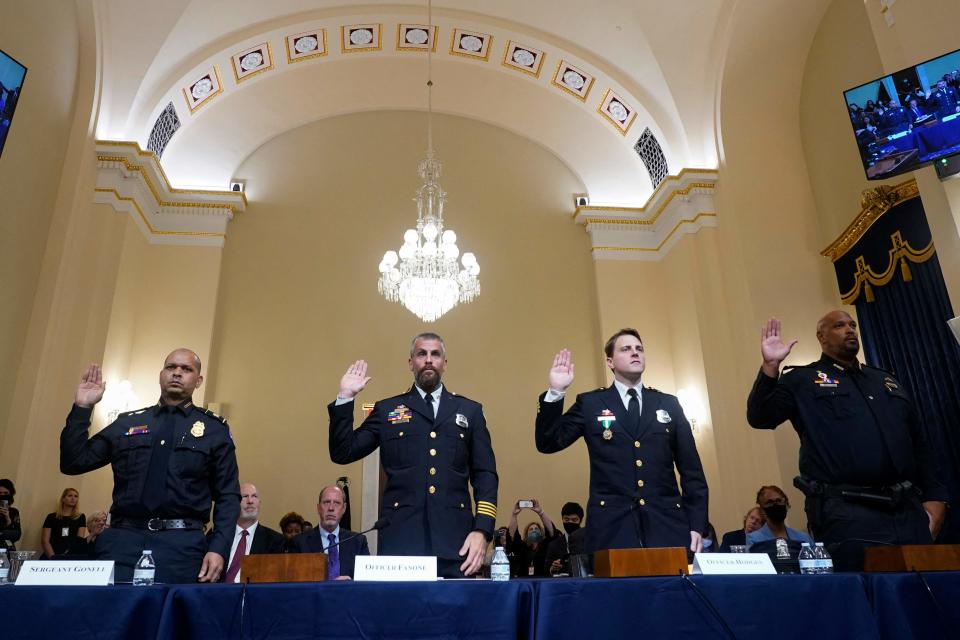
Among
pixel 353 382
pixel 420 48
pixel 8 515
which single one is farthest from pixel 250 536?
pixel 420 48

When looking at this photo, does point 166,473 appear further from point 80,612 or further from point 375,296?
point 375,296

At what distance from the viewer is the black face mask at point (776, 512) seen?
453 cm

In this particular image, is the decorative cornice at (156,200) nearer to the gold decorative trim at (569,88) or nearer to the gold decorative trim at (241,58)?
the gold decorative trim at (241,58)

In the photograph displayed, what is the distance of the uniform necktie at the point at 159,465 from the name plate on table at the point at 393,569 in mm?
1119

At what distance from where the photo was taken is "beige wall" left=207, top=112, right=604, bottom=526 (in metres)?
7.80

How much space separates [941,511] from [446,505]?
201cm

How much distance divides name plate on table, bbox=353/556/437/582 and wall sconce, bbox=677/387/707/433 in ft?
19.4

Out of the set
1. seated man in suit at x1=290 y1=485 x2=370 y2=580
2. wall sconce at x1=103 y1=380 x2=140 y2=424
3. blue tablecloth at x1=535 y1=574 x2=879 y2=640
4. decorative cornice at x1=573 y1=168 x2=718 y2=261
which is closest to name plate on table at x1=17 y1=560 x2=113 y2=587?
blue tablecloth at x1=535 y1=574 x2=879 y2=640

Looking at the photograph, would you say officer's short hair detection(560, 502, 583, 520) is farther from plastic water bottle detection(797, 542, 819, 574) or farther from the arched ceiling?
plastic water bottle detection(797, 542, 819, 574)

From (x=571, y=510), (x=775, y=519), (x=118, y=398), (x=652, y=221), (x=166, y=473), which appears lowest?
(x=775, y=519)

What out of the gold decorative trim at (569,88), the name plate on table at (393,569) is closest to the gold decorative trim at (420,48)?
the gold decorative trim at (569,88)

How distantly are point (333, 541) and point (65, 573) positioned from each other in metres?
2.60

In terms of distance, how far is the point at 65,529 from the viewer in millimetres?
5910

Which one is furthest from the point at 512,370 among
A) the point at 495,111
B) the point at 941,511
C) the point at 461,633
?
the point at 461,633
